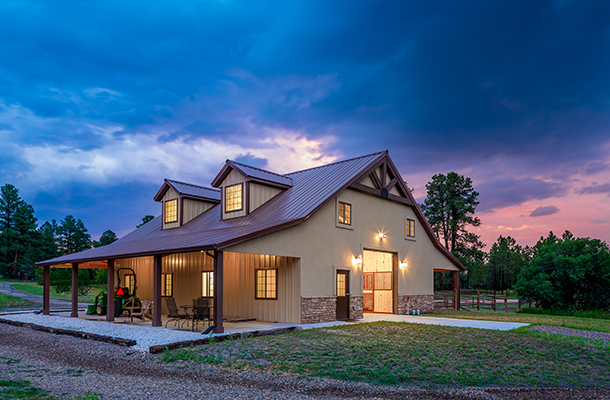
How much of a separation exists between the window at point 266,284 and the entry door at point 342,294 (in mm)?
2590

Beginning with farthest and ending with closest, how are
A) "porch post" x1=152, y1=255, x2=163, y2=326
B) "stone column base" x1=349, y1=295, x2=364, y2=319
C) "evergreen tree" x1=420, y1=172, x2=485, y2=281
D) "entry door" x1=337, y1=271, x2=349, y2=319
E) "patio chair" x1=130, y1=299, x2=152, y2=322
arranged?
"evergreen tree" x1=420, y1=172, x2=485, y2=281
"stone column base" x1=349, y1=295, x2=364, y2=319
"entry door" x1=337, y1=271, x2=349, y2=319
"patio chair" x1=130, y1=299, x2=152, y2=322
"porch post" x1=152, y1=255, x2=163, y2=326

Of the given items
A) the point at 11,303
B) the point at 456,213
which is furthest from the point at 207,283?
the point at 456,213

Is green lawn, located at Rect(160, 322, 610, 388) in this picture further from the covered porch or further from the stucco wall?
the stucco wall

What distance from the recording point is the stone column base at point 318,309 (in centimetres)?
1421

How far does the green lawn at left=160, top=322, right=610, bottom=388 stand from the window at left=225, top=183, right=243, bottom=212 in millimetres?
6625

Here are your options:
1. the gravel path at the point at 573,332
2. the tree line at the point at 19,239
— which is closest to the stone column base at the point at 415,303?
the gravel path at the point at 573,332

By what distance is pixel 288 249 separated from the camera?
13883mm

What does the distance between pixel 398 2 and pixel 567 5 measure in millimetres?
5949

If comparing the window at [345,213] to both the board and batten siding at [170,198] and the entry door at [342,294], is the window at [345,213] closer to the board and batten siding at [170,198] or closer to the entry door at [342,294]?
the entry door at [342,294]

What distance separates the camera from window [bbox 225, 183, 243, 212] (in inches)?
671

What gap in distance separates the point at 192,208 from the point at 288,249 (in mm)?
8211

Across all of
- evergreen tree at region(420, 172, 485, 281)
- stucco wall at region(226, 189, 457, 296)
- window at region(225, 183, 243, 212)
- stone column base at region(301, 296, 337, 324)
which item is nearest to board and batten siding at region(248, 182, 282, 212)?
window at region(225, 183, 243, 212)

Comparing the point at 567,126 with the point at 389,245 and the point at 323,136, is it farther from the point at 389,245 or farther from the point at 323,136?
the point at 323,136

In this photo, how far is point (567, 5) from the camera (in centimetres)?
1484
